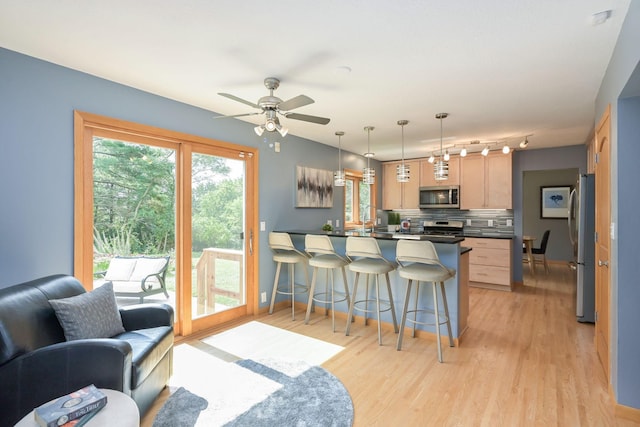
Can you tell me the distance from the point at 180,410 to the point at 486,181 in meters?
5.80

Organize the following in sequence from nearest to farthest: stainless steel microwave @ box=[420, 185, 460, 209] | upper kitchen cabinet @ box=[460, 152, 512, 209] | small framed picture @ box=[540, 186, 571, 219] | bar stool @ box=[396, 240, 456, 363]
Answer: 1. bar stool @ box=[396, 240, 456, 363]
2. upper kitchen cabinet @ box=[460, 152, 512, 209]
3. stainless steel microwave @ box=[420, 185, 460, 209]
4. small framed picture @ box=[540, 186, 571, 219]

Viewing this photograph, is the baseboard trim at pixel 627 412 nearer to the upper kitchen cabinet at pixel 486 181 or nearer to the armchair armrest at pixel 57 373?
the armchair armrest at pixel 57 373

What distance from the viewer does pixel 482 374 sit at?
2.71m

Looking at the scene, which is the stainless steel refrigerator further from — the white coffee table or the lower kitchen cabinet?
the white coffee table

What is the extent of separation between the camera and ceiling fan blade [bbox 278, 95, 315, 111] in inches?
92.1

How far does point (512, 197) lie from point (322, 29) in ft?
17.0

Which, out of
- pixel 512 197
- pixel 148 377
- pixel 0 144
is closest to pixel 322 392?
pixel 148 377

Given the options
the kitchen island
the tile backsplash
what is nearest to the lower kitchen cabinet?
the tile backsplash

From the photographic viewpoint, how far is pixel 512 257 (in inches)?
220

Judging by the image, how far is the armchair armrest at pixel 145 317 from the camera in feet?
8.05

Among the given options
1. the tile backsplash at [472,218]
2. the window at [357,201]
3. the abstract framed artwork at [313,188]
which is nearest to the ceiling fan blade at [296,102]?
the abstract framed artwork at [313,188]

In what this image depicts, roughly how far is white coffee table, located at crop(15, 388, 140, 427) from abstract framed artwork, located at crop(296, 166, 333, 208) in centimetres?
348

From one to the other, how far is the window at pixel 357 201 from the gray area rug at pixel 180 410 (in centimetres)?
420

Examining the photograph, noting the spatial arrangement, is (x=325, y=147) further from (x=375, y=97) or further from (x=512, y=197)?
(x=512, y=197)
